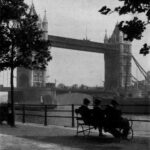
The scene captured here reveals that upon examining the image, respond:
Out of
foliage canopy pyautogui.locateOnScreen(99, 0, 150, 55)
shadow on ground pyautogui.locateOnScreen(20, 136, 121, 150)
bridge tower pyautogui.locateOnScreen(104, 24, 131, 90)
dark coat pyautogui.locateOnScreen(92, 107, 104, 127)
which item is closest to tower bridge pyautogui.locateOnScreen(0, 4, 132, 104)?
bridge tower pyautogui.locateOnScreen(104, 24, 131, 90)

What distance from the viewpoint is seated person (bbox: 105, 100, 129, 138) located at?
5.57 meters

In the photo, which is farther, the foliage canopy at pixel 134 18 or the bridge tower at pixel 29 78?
the bridge tower at pixel 29 78

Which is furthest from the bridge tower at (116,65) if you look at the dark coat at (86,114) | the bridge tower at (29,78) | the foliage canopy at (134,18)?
the foliage canopy at (134,18)

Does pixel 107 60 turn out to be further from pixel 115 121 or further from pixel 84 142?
pixel 84 142

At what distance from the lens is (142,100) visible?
42.1m

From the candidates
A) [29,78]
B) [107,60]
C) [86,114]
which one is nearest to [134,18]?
[86,114]

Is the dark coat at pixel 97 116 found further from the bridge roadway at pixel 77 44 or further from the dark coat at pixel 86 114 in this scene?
the bridge roadway at pixel 77 44

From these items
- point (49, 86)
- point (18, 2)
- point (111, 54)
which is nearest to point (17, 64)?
point (18, 2)

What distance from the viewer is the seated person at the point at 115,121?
5.57 m

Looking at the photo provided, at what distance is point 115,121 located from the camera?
5.58 m

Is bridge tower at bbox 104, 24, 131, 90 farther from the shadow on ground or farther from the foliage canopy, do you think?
the foliage canopy

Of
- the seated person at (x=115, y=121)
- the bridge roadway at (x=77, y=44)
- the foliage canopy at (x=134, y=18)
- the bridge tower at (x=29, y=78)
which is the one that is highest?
the bridge roadway at (x=77, y=44)

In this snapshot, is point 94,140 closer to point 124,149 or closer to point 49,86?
point 124,149

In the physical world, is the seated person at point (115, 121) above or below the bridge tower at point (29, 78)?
below
